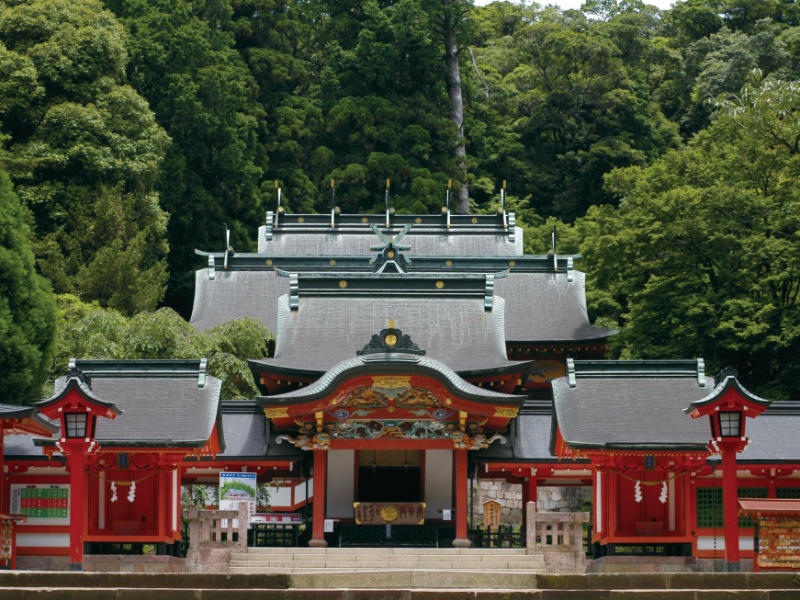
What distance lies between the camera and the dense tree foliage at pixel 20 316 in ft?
126

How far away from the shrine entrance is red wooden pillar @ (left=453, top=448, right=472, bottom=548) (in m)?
1.93

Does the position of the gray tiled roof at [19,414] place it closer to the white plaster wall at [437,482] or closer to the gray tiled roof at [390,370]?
the gray tiled roof at [390,370]

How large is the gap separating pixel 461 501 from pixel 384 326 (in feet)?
18.4

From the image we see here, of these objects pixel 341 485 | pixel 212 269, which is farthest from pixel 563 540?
pixel 212 269

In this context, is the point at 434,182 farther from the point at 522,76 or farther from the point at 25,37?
the point at 25,37

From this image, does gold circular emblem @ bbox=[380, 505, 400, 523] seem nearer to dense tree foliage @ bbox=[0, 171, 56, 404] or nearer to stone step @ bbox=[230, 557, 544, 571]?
stone step @ bbox=[230, 557, 544, 571]

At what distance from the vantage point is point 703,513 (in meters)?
30.0

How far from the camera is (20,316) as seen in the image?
39219 mm

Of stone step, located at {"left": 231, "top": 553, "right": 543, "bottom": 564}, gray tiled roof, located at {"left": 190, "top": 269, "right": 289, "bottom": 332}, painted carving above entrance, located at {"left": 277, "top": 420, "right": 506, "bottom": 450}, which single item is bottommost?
stone step, located at {"left": 231, "top": 553, "right": 543, "bottom": 564}

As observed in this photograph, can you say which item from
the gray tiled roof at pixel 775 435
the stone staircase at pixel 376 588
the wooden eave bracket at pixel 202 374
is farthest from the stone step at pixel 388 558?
the stone staircase at pixel 376 588

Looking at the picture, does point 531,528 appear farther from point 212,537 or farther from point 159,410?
point 159,410

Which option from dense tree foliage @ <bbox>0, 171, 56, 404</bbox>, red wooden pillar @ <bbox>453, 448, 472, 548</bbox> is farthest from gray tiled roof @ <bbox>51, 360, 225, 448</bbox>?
dense tree foliage @ <bbox>0, 171, 56, 404</bbox>

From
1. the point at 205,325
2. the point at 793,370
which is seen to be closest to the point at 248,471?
the point at 205,325

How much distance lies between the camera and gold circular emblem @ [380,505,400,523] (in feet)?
105
